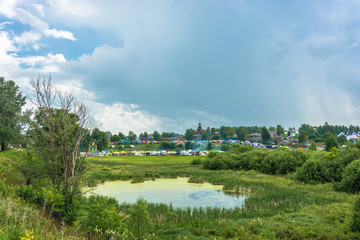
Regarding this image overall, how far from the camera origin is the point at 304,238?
345 inches

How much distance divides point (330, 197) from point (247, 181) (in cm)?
865

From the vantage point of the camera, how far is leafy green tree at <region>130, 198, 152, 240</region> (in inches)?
307

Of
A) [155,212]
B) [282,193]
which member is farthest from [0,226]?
[282,193]

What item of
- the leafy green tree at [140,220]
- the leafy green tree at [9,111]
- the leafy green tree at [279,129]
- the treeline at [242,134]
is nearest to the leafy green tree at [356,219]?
the leafy green tree at [140,220]

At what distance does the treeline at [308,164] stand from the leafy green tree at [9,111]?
31.4 m

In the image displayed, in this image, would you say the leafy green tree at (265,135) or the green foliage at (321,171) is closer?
the green foliage at (321,171)

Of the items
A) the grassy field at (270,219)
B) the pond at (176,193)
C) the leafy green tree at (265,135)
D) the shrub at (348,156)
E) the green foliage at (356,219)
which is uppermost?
the leafy green tree at (265,135)

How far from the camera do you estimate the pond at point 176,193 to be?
1684 cm

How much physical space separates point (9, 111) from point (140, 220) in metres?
40.5

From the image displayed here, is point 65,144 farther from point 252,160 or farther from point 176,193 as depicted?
point 252,160

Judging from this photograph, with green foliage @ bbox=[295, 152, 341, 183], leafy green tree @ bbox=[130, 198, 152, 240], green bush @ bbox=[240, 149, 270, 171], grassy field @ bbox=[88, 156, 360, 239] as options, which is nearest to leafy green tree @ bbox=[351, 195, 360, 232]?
grassy field @ bbox=[88, 156, 360, 239]

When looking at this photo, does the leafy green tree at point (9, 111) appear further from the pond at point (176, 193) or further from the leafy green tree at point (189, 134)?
the leafy green tree at point (189, 134)

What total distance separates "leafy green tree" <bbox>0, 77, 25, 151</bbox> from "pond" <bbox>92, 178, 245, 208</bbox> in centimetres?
2341

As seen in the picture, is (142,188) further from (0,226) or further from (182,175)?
(0,226)
